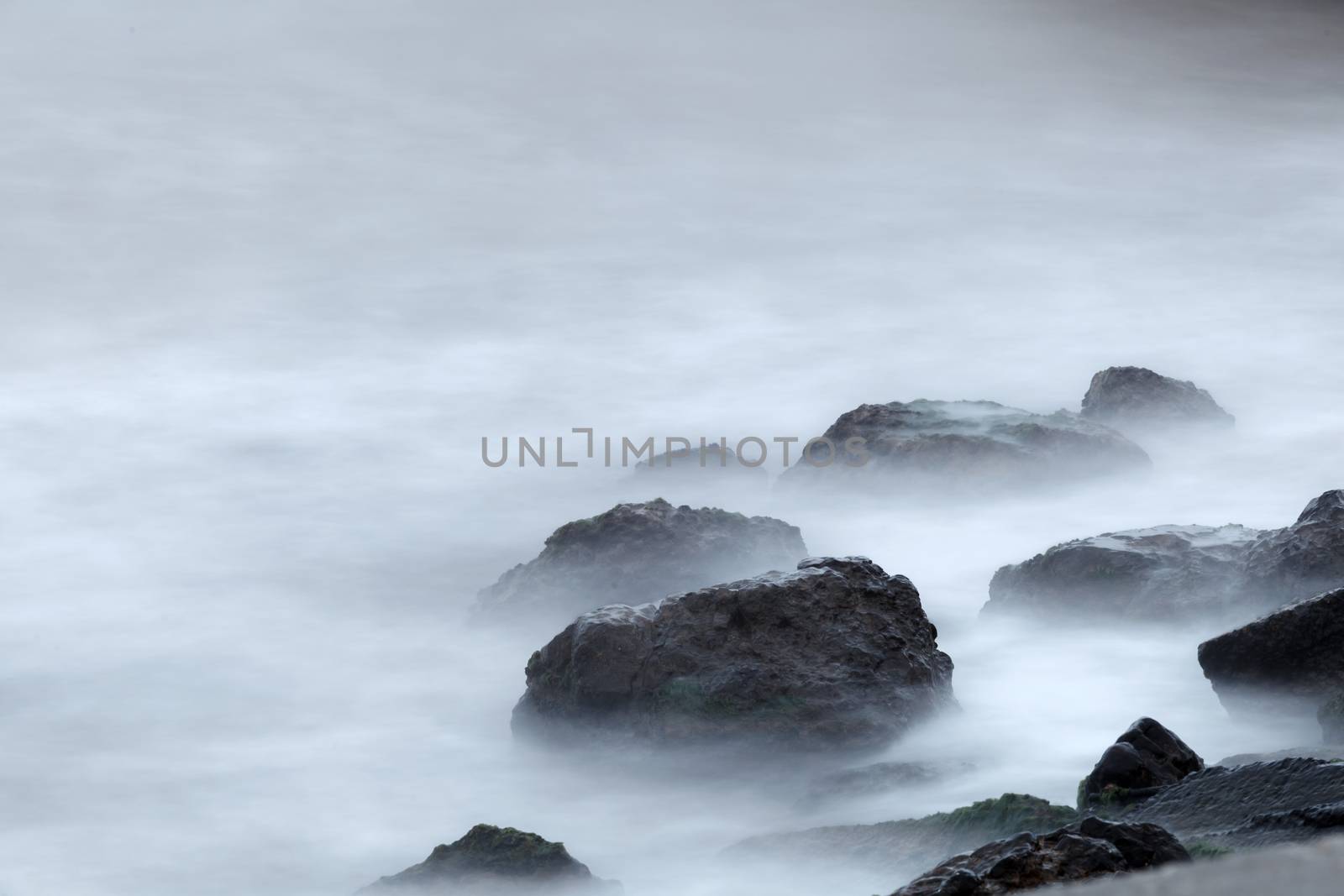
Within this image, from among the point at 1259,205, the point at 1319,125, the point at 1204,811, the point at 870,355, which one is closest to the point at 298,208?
the point at 870,355

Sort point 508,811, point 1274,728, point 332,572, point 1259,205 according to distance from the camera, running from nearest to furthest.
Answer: point 1274,728 → point 508,811 → point 332,572 → point 1259,205

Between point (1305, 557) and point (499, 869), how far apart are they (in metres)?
2.39

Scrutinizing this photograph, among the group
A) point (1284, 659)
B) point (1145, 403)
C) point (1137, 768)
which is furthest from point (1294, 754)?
point (1145, 403)

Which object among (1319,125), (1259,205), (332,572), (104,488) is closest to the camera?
(332,572)

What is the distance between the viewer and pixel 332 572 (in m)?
7.03

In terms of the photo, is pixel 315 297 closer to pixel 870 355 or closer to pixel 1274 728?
pixel 870 355

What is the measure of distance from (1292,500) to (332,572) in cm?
418

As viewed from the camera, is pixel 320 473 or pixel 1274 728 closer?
pixel 1274 728

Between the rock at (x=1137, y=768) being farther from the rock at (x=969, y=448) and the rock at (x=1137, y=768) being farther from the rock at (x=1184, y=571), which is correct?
the rock at (x=969, y=448)

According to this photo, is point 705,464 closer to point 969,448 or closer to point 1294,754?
point 969,448

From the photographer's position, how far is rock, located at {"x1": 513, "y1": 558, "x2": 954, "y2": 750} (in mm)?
4137

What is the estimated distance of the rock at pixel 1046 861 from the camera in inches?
89.2

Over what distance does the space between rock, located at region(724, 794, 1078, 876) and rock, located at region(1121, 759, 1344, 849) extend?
0.58ft

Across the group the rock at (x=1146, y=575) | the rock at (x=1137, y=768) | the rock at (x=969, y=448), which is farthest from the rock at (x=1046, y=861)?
the rock at (x=969, y=448)
